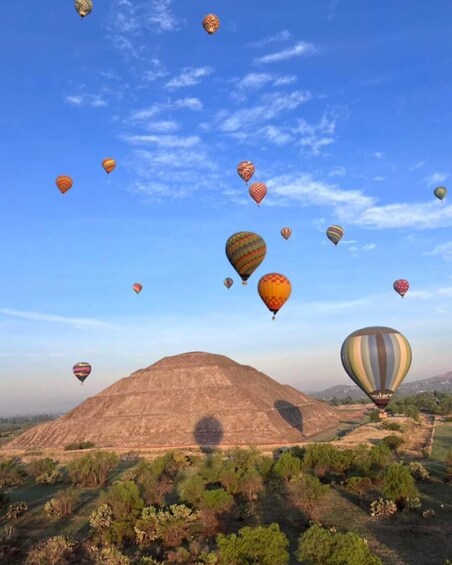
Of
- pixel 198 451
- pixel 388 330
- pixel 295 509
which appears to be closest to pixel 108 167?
pixel 198 451


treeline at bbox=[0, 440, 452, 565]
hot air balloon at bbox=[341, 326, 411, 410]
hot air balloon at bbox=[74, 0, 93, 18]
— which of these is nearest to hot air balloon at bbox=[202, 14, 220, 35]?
hot air balloon at bbox=[74, 0, 93, 18]

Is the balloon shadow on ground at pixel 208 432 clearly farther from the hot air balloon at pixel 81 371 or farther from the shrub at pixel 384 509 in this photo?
the shrub at pixel 384 509

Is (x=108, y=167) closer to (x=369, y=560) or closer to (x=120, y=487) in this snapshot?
(x=120, y=487)

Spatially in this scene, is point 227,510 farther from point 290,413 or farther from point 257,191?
point 290,413

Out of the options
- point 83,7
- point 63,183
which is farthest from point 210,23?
point 63,183

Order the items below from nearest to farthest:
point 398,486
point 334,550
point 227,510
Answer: point 334,550
point 398,486
point 227,510

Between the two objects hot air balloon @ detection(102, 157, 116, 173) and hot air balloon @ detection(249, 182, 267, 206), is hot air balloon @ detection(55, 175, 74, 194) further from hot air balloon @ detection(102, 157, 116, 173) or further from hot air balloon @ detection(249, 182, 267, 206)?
hot air balloon @ detection(249, 182, 267, 206)
